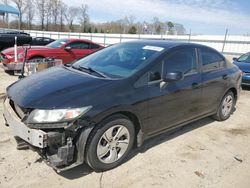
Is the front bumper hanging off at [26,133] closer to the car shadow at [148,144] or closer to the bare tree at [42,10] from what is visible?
the car shadow at [148,144]

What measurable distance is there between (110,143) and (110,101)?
566 millimetres

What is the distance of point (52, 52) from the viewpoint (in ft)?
31.9

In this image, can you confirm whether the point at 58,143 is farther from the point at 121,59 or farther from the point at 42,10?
Result: the point at 42,10

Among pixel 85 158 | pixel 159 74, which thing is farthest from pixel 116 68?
pixel 85 158

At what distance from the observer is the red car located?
8.81m

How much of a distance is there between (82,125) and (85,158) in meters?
0.45

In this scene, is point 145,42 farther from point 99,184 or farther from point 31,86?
point 99,184

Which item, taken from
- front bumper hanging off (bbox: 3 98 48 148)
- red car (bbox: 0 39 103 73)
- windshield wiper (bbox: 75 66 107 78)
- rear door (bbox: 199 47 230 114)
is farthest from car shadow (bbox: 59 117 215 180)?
red car (bbox: 0 39 103 73)

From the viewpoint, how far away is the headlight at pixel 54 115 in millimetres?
2855

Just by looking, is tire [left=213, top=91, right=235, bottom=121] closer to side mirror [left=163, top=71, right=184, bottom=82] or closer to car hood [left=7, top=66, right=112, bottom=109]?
side mirror [left=163, top=71, right=184, bottom=82]

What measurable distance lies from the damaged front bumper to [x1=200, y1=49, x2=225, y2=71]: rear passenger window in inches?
105

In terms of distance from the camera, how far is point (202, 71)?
455 cm

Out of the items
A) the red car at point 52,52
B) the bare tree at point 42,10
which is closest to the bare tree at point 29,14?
the bare tree at point 42,10

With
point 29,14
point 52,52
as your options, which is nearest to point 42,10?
point 29,14
